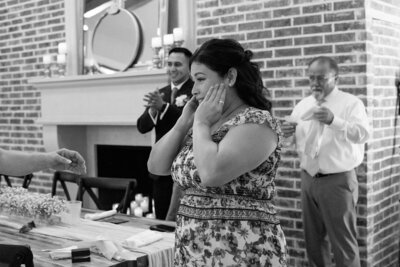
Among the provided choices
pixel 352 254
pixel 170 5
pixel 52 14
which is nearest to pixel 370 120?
pixel 352 254

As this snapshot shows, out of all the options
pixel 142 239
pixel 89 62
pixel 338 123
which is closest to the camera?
pixel 142 239

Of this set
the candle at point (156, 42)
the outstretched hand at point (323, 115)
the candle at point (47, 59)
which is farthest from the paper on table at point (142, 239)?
the candle at point (47, 59)

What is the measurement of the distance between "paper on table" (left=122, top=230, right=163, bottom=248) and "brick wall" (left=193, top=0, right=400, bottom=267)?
176cm

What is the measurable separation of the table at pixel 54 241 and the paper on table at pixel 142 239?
0.04 meters

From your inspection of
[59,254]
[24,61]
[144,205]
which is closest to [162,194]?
[144,205]

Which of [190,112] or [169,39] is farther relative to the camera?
[169,39]

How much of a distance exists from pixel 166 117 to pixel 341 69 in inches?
47.1

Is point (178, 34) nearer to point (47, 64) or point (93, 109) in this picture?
point (93, 109)

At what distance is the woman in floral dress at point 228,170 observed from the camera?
1.54 meters

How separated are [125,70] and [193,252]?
324 cm

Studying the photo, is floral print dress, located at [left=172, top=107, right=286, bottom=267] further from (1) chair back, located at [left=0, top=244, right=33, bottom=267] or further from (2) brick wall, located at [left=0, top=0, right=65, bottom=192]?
(2) brick wall, located at [left=0, top=0, right=65, bottom=192]

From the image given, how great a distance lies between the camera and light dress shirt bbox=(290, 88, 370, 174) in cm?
321

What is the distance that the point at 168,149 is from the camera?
178 centimetres

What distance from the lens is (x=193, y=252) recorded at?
5.38ft
